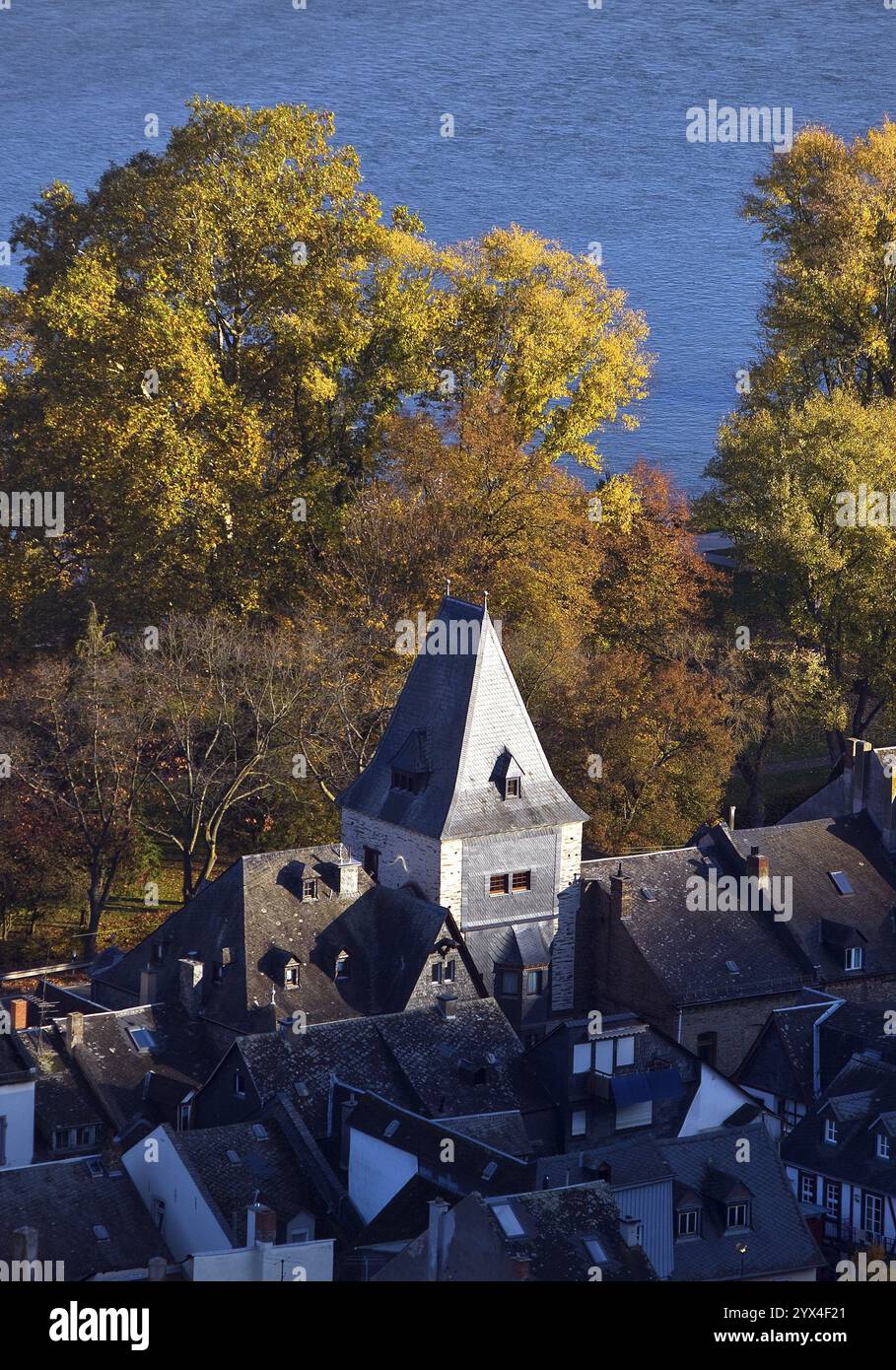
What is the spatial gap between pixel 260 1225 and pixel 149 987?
49.9 ft

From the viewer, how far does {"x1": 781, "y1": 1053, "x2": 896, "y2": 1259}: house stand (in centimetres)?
4994

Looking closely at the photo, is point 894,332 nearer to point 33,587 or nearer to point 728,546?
point 728,546

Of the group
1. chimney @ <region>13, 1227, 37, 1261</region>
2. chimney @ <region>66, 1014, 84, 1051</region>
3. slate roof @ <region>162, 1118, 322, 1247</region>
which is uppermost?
chimney @ <region>66, 1014, 84, 1051</region>

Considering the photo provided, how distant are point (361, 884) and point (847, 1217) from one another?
16140 mm

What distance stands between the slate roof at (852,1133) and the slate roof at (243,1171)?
11.6 metres

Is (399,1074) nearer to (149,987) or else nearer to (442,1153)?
(442,1153)

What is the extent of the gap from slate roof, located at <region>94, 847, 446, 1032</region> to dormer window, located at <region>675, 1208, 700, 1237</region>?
13364 mm

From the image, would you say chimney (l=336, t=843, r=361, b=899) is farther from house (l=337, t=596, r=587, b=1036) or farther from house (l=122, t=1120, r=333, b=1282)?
house (l=122, t=1120, r=333, b=1282)

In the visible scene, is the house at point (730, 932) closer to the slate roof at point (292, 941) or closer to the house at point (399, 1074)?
the slate roof at point (292, 941)

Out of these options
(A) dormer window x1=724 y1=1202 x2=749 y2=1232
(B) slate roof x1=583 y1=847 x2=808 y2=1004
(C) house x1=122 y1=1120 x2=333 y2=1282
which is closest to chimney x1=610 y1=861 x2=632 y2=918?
(B) slate roof x1=583 y1=847 x2=808 y2=1004

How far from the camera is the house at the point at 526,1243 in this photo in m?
40.2

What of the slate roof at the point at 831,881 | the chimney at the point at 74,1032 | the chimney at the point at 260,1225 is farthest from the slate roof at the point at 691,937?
the chimney at the point at 260,1225

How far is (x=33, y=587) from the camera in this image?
256 ft

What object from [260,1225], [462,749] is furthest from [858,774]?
[260,1225]
